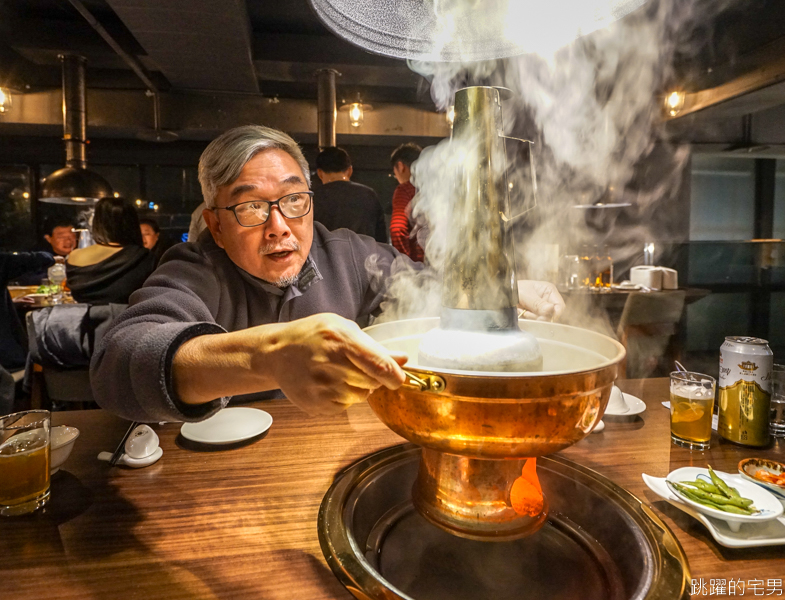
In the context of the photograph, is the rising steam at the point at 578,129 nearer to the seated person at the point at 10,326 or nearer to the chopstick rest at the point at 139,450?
the chopstick rest at the point at 139,450

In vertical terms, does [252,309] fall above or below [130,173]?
below

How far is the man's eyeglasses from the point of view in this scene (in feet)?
5.25

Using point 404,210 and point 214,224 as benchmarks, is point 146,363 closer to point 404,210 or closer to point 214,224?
point 214,224

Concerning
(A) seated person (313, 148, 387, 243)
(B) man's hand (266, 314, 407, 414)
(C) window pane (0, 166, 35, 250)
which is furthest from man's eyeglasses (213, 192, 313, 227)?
(C) window pane (0, 166, 35, 250)

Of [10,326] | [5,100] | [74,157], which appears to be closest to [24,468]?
[10,326]

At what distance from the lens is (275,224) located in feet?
5.37

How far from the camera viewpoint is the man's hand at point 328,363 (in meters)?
0.67

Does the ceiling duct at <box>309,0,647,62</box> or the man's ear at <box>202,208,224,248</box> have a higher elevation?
the ceiling duct at <box>309,0,647,62</box>

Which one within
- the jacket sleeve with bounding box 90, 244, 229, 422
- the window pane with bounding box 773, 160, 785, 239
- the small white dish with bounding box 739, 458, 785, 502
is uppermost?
the window pane with bounding box 773, 160, 785, 239

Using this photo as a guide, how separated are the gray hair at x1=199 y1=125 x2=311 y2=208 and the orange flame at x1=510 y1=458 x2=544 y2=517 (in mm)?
1332

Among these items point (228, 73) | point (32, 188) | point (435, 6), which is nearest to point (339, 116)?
point (228, 73)

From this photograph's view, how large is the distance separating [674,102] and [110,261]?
267 inches

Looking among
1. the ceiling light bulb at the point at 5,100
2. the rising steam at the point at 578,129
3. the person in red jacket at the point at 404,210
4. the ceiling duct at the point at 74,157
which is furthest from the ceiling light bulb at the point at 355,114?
the ceiling light bulb at the point at 5,100

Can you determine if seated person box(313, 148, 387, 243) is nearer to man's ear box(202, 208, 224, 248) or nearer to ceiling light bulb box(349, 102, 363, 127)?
man's ear box(202, 208, 224, 248)
